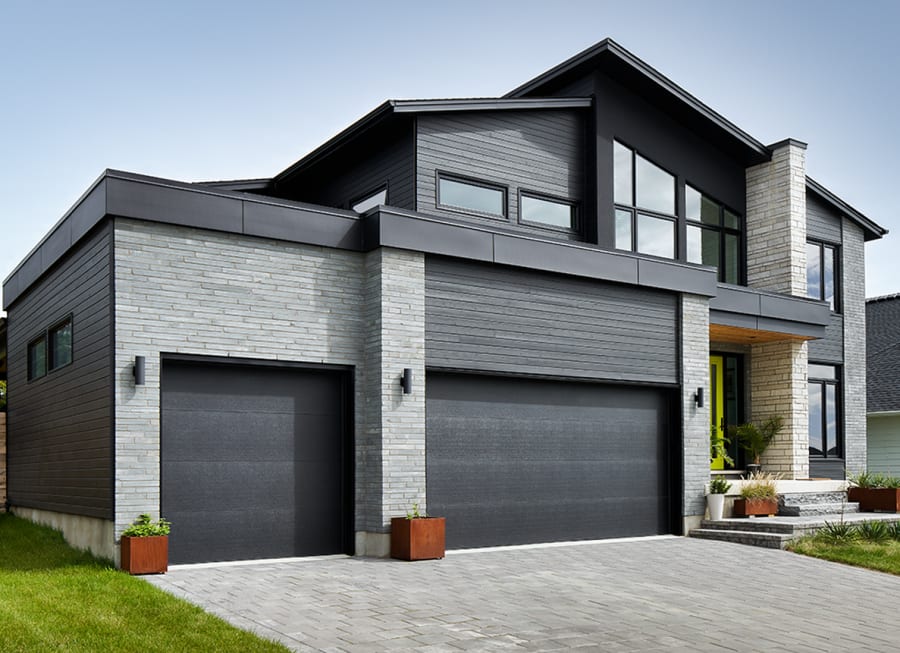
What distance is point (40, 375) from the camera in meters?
15.1

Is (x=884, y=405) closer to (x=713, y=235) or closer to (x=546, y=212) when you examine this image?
(x=713, y=235)

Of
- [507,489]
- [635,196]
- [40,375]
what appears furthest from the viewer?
[635,196]

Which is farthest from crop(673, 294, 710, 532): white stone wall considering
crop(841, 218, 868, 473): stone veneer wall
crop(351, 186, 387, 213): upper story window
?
crop(841, 218, 868, 473): stone veneer wall

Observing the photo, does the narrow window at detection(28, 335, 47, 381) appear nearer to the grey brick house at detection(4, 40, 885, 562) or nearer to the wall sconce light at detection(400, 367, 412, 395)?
the grey brick house at detection(4, 40, 885, 562)

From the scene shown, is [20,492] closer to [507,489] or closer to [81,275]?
[81,275]

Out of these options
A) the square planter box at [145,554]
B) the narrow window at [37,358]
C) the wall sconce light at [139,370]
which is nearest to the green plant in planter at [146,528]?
the square planter box at [145,554]

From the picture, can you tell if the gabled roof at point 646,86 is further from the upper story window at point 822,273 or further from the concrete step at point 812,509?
the concrete step at point 812,509

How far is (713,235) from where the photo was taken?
1938cm

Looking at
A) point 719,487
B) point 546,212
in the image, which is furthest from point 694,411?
point 546,212

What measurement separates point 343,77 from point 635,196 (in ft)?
20.4

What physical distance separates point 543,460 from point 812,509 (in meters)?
5.61

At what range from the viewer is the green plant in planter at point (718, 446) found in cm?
1794

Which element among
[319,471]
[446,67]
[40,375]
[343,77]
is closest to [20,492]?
[40,375]

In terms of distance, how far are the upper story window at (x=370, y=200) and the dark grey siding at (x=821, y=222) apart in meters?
10.9
